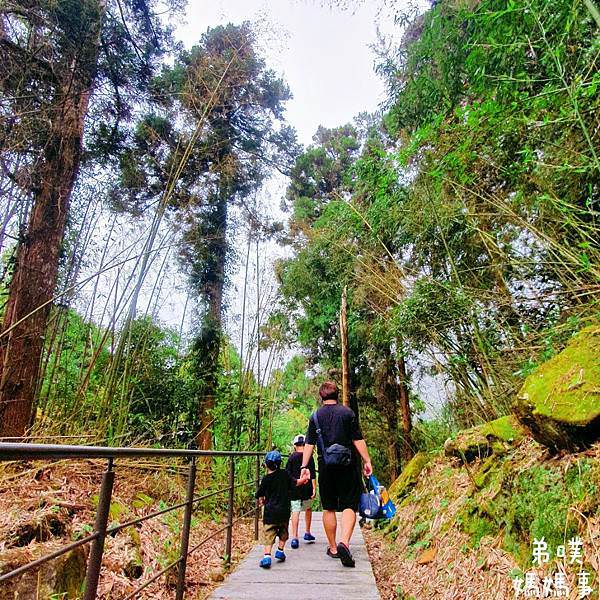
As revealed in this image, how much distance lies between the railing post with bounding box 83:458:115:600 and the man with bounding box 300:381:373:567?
1873mm

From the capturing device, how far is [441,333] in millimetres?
4531

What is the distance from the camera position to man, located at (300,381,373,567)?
2.86m

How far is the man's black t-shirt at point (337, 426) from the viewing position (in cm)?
302

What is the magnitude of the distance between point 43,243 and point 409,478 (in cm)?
512

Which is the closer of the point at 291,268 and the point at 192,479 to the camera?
the point at 192,479

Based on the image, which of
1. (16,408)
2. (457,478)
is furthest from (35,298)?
(457,478)

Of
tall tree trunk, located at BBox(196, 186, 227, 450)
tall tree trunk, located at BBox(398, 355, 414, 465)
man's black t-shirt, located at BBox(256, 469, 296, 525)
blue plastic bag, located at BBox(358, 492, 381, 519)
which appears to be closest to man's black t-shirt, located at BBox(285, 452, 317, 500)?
man's black t-shirt, located at BBox(256, 469, 296, 525)

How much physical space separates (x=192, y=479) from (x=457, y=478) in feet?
8.53

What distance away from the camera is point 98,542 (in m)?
1.35

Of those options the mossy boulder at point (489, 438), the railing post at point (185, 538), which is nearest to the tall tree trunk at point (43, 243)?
the railing post at point (185, 538)

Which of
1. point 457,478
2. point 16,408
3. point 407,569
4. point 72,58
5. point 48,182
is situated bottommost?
point 407,569

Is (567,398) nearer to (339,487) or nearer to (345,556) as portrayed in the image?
(339,487)

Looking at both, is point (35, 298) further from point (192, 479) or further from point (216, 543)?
point (216, 543)

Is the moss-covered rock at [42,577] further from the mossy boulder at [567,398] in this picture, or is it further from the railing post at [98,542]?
the mossy boulder at [567,398]
